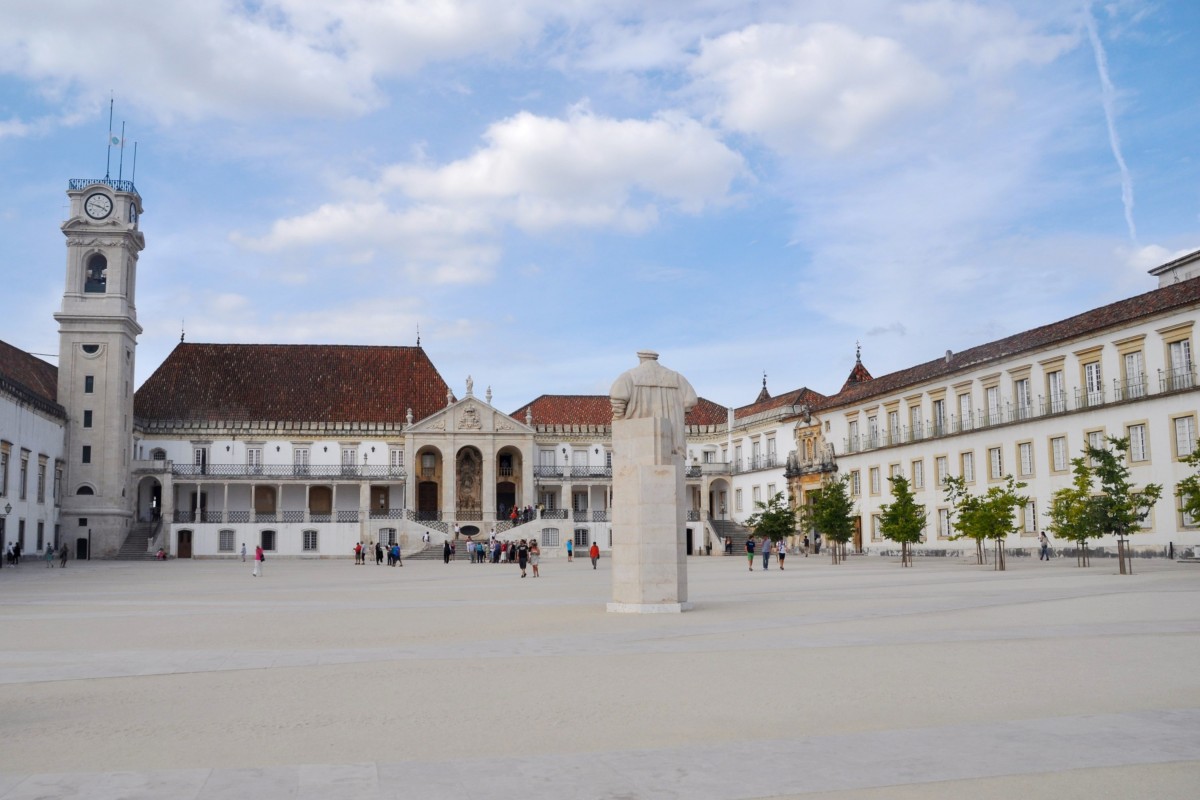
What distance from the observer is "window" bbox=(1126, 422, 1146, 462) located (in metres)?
39.5

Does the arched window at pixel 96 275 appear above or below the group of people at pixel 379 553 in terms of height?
above

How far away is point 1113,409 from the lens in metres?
41.0

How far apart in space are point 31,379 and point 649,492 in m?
49.9

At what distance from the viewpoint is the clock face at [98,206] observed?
59.1 m

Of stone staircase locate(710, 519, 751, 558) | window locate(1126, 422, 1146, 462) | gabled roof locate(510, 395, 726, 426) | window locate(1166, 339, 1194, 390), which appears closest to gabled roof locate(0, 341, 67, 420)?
gabled roof locate(510, 395, 726, 426)

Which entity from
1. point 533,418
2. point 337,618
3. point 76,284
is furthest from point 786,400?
point 337,618

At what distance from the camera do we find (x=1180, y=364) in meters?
38.3

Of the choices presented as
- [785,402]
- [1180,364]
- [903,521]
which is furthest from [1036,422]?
[785,402]

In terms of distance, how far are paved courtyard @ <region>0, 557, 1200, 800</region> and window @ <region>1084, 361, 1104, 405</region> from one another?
84.7 ft

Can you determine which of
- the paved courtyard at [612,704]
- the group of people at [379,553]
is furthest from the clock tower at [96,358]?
the paved courtyard at [612,704]

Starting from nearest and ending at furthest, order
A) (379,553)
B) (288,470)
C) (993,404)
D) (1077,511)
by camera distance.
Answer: (1077,511), (993,404), (379,553), (288,470)

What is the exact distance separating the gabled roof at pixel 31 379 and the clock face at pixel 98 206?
8405 millimetres

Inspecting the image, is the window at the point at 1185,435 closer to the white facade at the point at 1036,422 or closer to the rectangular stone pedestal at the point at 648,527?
the white facade at the point at 1036,422

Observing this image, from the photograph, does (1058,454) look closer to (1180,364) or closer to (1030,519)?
(1030,519)
